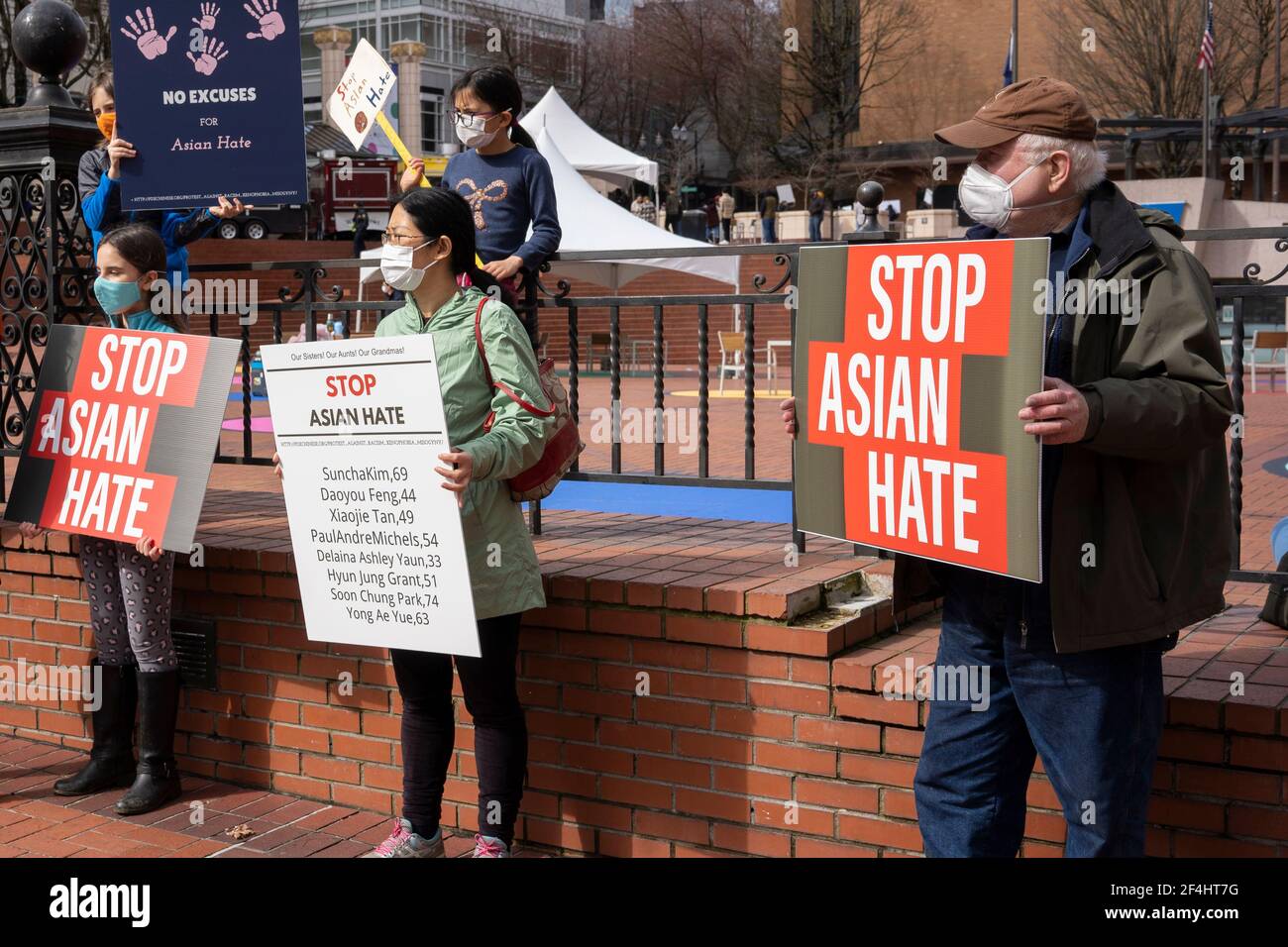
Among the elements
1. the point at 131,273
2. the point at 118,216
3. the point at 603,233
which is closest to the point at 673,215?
the point at 603,233

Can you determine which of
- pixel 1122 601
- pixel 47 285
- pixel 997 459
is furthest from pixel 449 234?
pixel 47 285

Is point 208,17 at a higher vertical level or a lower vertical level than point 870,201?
higher

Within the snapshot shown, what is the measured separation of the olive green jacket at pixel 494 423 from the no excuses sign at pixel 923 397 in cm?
75

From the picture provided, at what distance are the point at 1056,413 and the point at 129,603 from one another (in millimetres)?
3383

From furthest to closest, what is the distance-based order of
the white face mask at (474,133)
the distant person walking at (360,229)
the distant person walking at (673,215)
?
1. the distant person walking at (673,215)
2. the distant person walking at (360,229)
3. the white face mask at (474,133)

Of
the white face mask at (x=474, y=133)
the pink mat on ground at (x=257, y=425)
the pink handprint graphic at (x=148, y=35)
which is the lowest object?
the pink mat on ground at (x=257, y=425)

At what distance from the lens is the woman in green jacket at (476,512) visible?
3.74 m

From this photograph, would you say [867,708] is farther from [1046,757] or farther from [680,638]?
[1046,757]

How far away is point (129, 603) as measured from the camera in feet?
15.6

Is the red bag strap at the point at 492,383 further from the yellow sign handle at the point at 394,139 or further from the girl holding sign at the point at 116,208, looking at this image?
the girl holding sign at the point at 116,208

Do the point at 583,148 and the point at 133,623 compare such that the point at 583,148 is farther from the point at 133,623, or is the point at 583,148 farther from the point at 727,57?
the point at 727,57

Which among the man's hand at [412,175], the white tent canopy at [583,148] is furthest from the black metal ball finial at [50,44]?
the white tent canopy at [583,148]

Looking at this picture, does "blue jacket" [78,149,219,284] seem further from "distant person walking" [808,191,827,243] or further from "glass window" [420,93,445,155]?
"glass window" [420,93,445,155]
